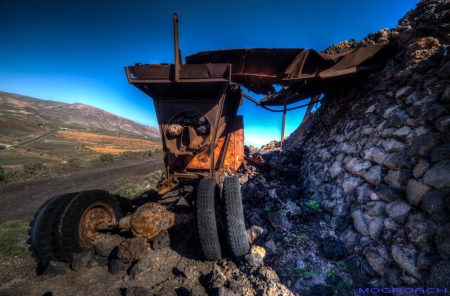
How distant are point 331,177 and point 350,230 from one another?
1.47 meters

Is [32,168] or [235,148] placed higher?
[235,148]

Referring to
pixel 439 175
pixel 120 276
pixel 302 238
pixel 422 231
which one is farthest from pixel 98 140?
pixel 439 175

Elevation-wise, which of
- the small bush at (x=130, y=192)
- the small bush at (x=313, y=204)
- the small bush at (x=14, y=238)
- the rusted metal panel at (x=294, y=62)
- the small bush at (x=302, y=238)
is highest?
the rusted metal panel at (x=294, y=62)

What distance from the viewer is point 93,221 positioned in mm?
3424

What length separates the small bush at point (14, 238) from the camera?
3.54 m

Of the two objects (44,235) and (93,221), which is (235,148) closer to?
(93,221)

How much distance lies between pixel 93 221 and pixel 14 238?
2386mm

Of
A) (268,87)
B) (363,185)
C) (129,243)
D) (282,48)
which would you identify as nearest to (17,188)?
(129,243)

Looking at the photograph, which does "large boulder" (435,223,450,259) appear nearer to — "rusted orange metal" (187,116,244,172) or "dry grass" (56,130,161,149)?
"rusted orange metal" (187,116,244,172)

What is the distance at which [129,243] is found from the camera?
3.11m

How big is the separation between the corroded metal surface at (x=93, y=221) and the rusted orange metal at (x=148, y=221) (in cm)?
47

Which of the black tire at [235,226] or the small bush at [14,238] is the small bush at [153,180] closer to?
the small bush at [14,238]

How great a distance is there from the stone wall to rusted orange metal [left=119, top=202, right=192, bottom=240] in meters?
3.30

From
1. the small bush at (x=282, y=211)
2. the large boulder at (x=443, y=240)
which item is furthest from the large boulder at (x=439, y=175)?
the small bush at (x=282, y=211)
